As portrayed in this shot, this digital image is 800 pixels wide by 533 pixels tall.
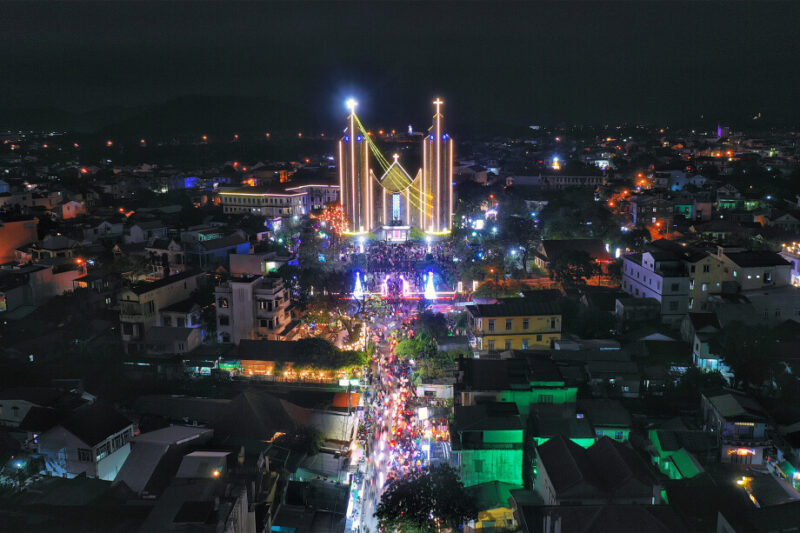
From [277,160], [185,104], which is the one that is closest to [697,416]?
[277,160]

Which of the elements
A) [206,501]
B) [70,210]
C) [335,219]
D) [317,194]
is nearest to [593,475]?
[206,501]

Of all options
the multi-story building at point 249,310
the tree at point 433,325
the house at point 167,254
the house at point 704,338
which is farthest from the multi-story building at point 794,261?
the house at point 167,254

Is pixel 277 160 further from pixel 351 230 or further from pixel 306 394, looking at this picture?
pixel 306 394

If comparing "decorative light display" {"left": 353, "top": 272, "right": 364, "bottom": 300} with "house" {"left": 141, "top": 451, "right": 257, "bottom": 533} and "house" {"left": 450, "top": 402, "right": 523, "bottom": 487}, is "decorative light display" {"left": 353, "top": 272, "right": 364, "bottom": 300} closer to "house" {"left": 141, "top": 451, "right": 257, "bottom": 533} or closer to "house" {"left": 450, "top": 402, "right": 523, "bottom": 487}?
"house" {"left": 450, "top": 402, "right": 523, "bottom": 487}

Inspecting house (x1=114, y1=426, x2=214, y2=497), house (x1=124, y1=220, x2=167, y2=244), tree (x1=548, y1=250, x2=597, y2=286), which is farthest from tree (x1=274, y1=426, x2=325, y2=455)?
house (x1=124, y1=220, x2=167, y2=244)

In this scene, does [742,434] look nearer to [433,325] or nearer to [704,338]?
[704,338]

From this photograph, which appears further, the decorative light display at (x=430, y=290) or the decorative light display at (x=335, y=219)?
the decorative light display at (x=335, y=219)

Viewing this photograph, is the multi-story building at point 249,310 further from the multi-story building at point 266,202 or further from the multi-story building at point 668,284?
Result: the multi-story building at point 266,202
